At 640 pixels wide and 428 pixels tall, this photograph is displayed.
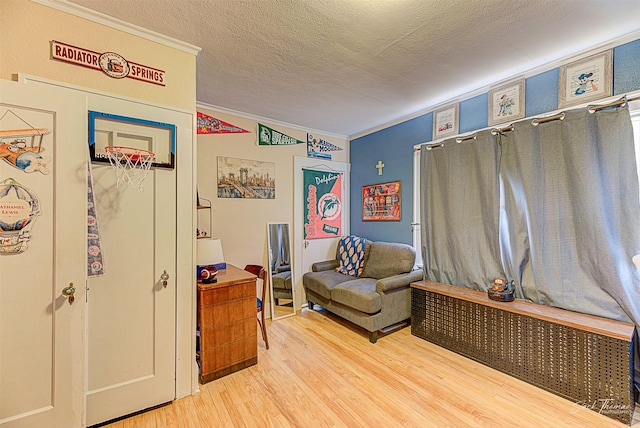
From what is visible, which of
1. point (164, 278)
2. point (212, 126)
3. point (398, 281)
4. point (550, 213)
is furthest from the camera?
point (212, 126)

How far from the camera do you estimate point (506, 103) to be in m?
2.57

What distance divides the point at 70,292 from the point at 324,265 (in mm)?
2906

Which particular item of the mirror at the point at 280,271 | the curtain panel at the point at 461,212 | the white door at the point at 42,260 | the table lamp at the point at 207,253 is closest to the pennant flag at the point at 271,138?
the mirror at the point at 280,271

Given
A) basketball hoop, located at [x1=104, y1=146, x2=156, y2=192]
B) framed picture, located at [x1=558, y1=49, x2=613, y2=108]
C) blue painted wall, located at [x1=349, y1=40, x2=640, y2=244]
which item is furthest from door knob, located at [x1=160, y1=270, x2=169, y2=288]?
framed picture, located at [x1=558, y1=49, x2=613, y2=108]

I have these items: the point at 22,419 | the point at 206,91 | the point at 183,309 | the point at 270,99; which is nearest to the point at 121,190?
the point at 183,309

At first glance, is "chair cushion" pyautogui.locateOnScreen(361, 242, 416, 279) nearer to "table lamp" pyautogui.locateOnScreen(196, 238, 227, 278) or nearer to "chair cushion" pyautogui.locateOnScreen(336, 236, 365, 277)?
"chair cushion" pyautogui.locateOnScreen(336, 236, 365, 277)

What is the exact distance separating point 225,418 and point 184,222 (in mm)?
1355

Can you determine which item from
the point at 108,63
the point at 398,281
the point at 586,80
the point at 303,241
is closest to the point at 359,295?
the point at 398,281

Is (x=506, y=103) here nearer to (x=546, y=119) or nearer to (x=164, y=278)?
(x=546, y=119)

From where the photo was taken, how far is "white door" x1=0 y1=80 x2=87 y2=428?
4.52 feet

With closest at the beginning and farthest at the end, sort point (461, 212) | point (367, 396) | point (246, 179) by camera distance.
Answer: point (367, 396), point (461, 212), point (246, 179)

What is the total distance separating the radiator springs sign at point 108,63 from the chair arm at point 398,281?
265 cm

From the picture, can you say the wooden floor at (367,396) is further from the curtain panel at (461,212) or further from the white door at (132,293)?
the curtain panel at (461,212)

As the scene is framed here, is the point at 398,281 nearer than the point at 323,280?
Yes
